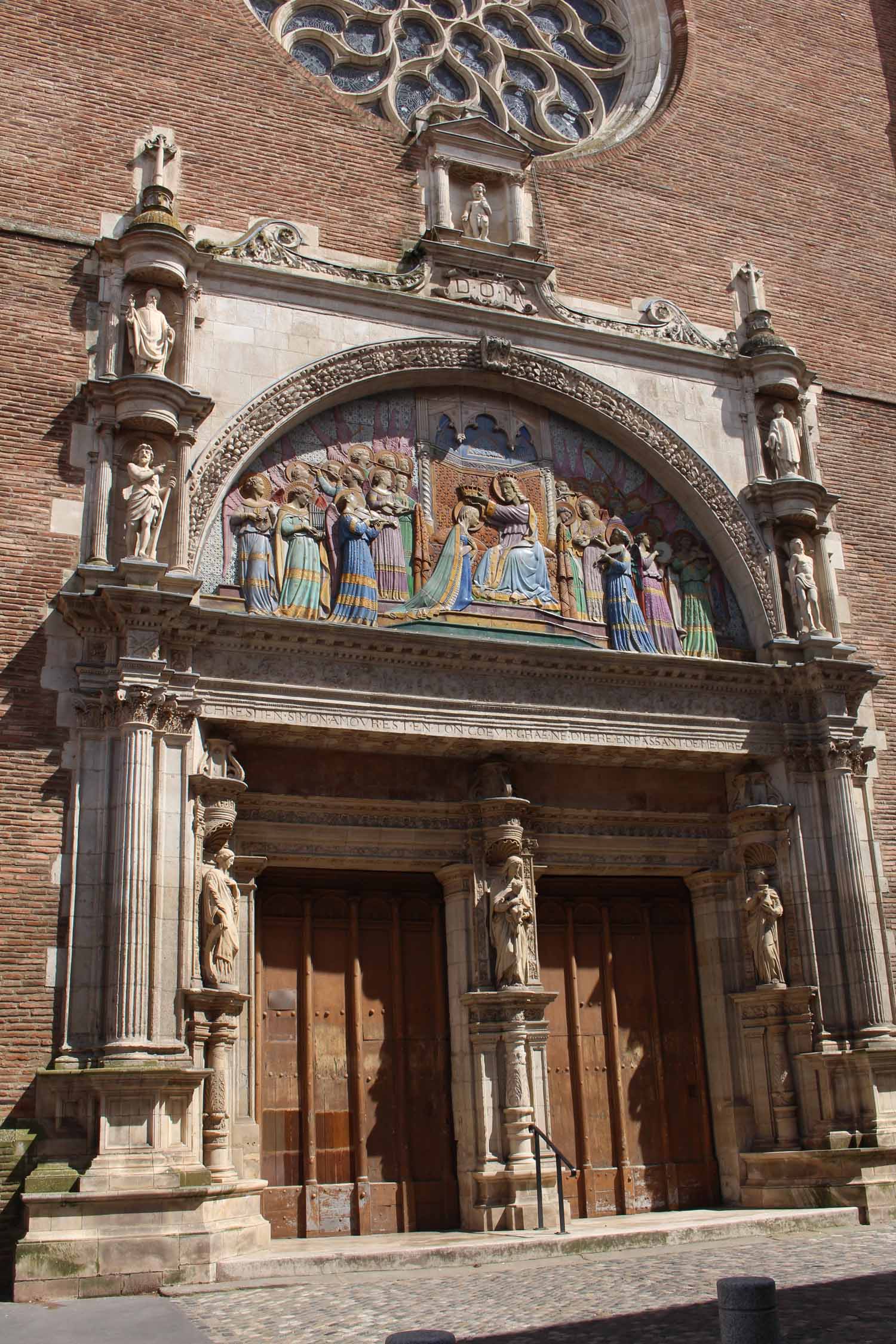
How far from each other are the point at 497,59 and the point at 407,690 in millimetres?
8828

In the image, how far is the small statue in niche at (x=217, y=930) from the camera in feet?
37.4

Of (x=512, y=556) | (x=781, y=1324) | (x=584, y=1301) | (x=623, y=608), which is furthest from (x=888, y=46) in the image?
(x=781, y=1324)

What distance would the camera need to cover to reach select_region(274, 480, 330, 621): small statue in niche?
1284 cm

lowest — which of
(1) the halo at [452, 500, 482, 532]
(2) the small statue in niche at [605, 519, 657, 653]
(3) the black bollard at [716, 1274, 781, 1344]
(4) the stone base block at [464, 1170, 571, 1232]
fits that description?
(3) the black bollard at [716, 1274, 781, 1344]

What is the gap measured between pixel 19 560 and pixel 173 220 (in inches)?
142

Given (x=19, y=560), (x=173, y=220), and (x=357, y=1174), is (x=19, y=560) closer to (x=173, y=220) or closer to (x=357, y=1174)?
(x=173, y=220)

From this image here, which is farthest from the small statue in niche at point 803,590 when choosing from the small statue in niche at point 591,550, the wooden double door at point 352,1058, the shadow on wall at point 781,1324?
the shadow on wall at point 781,1324

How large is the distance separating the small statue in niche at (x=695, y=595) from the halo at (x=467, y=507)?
2.26 meters

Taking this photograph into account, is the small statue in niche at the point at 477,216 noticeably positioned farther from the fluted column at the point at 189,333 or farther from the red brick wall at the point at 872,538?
the red brick wall at the point at 872,538

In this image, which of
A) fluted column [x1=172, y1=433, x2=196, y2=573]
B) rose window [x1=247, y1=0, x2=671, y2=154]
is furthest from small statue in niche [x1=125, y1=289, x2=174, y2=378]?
rose window [x1=247, y1=0, x2=671, y2=154]

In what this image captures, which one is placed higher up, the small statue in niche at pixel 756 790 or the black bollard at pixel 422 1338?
the small statue in niche at pixel 756 790

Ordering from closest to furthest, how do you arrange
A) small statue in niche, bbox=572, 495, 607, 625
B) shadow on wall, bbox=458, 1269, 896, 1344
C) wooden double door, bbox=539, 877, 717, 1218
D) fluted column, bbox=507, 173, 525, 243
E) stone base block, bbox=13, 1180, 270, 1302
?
shadow on wall, bbox=458, 1269, 896, 1344 < stone base block, bbox=13, 1180, 270, 1302 < wooden double door, bbox=539, 877, 717, 1218 < small statue in niche, bbox=572, 495, 607, 625 < fluted column, bbox=507, 173, 525, 243

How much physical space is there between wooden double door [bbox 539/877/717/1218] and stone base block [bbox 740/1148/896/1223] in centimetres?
65

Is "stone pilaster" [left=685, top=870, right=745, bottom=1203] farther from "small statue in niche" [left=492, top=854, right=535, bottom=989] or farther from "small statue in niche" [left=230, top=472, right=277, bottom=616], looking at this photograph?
"small statue in niche" [left=230, top=472, right=277, bottom=616]
